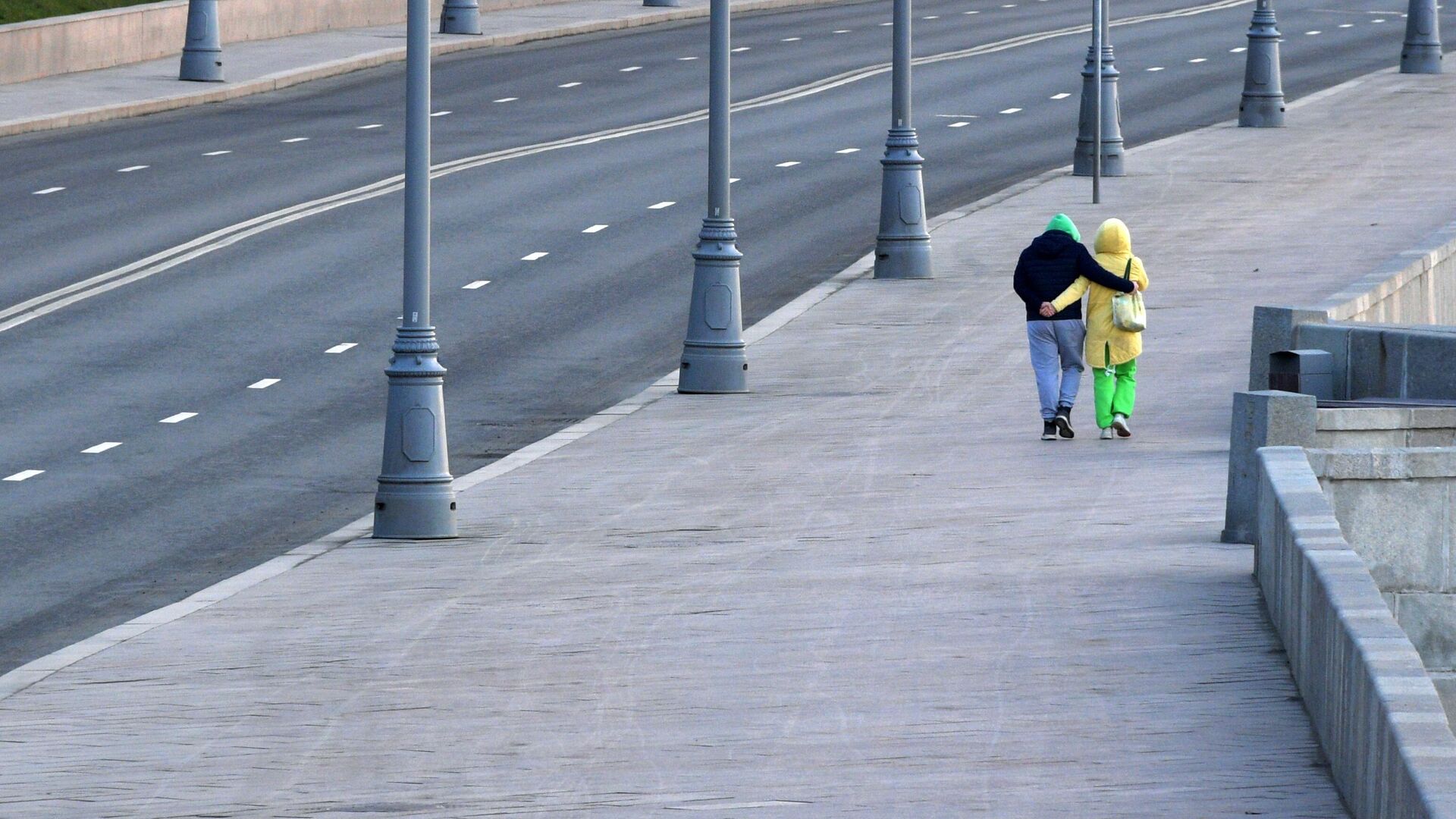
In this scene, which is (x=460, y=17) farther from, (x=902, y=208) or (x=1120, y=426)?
(x=1120, y=426)

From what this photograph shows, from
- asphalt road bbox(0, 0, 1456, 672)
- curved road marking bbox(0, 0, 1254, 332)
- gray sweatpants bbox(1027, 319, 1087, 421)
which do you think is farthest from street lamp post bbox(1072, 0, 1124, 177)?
gray sweatpants bbox(1027, 319, 1087, 421)

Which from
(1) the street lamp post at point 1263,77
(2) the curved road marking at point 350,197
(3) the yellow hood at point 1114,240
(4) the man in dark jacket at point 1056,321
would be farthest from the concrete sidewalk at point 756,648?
(1) the street lamp post at point 1263,77

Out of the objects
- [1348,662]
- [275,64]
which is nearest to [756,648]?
[1348,662]

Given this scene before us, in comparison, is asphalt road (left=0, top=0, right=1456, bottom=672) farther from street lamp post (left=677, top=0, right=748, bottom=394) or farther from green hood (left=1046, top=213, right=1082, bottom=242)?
green hood (left=1046, top=213, right=1082, bottom=242)

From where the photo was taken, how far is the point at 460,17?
1859 inches

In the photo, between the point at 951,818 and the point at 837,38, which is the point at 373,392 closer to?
the point at 951,818

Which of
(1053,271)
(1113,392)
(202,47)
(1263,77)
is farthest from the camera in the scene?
(202,47)

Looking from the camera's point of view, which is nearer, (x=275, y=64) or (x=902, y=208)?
(x=902, y=208)

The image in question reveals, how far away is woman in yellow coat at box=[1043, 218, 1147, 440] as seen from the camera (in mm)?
17969

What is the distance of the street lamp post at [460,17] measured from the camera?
154 ft

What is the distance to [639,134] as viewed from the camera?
36.2 meters

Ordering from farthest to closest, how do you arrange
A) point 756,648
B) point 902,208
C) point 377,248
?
point 377,248, point 902,208, point 756,648

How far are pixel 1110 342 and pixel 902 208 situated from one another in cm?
877

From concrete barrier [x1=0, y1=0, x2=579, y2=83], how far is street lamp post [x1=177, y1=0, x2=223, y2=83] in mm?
1980
